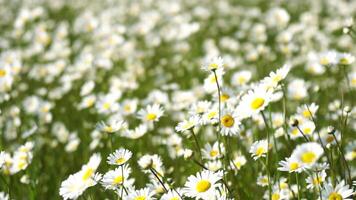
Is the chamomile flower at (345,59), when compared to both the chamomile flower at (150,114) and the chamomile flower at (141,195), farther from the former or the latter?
the chamomile flower at (141,195)

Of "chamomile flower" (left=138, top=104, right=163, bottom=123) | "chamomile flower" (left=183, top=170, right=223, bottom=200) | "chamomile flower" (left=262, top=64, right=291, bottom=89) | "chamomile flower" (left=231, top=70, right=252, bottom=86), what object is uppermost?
"chamomile flower" (left=231, top=70, right=252, bottom=86)

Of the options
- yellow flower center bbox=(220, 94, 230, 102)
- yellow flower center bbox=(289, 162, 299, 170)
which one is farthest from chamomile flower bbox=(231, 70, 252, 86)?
yellow flower center bbox=(289, 162, 299, 170)

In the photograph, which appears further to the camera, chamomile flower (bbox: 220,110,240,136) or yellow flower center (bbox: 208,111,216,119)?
yellow flower center (bbox: 208,111,216,119)

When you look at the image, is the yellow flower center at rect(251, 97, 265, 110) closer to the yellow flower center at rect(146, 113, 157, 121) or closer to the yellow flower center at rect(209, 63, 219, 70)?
the yellow flower center at rect(209, 63, 219, 70)

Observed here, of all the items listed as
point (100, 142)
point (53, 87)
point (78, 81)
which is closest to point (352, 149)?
point (100, 142)

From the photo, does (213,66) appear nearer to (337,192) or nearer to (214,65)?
(214,65)

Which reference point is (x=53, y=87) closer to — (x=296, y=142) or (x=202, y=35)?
(x=202, y=35)

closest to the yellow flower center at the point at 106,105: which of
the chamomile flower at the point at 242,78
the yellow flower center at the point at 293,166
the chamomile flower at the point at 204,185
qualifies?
the chamomile flower at the point at 242,78

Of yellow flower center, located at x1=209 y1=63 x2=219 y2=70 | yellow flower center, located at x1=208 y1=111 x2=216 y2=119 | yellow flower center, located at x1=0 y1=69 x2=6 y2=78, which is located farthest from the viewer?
yellow flower center, located at x1=0 y1=69 x2=6 y2=78
